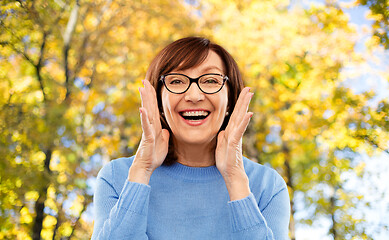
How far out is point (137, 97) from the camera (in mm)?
9375

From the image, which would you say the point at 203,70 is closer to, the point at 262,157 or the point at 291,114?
the point at 291,114

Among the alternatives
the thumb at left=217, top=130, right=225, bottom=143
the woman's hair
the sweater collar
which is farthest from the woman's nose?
the sweater collar

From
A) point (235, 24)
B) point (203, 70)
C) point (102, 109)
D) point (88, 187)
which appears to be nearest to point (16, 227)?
point (88, 187)

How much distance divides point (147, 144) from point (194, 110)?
332 millimetres

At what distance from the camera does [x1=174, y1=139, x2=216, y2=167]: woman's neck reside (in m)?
2.28

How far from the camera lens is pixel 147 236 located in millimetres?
2000

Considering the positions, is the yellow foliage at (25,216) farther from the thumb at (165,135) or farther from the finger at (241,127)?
the finger at (241,127)

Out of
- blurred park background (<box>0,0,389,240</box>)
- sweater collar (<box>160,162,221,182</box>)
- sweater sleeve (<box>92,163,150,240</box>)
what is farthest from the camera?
blurred park background (<box>0,0,389,240</box>)

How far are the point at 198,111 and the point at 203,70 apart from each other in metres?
0.23

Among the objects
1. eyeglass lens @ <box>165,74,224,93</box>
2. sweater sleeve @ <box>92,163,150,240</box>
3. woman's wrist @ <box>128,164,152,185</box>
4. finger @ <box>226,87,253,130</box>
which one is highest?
eyeglass lens @ <box>165,74,224,93</box>

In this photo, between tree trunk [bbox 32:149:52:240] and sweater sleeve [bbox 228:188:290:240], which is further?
tree trunk [bbox 32:149:52:240]

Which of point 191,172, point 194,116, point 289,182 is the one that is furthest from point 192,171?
point 289,182

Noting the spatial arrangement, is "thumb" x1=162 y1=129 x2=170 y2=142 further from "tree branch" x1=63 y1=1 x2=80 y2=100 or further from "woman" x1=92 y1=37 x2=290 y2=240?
"tree branch" x1=63 y1=1 x2=80 y2=100

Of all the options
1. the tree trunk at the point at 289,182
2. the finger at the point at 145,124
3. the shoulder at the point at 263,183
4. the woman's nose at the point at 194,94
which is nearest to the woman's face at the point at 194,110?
the woman's nose at the point at 194,94
